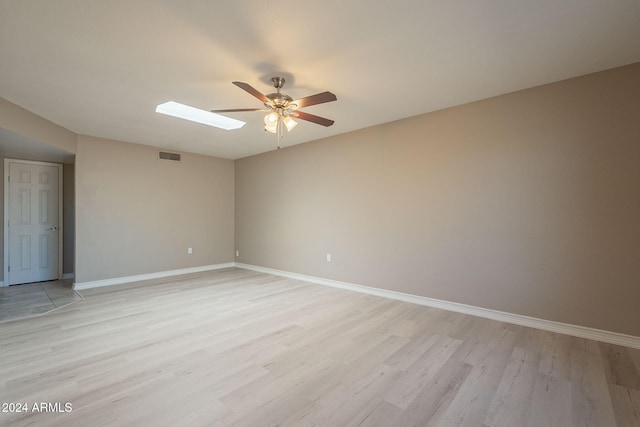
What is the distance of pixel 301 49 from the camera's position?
2.29 metres

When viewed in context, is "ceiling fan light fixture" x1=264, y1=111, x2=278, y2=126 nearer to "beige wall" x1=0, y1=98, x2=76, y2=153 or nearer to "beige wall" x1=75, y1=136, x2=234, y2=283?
"beige wall" x1=0, y1=98, x2=76, y2=153

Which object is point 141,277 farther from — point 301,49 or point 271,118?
point 301,49

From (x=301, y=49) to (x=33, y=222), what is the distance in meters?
6.01

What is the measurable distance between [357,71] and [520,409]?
2.90 m

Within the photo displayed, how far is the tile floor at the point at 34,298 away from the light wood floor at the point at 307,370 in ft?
1.07

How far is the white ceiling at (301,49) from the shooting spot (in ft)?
6.13

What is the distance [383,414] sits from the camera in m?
1.71

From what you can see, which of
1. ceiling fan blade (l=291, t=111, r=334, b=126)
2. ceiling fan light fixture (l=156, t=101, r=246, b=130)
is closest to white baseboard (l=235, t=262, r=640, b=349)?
ceiling fan blade (l=291, t=111, r=334, b=126)

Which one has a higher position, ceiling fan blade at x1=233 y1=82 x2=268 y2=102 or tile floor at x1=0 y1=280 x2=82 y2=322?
ceiling fan blade at x1=233 y1=82 x2=268 y2=102

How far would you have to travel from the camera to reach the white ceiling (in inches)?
73.6

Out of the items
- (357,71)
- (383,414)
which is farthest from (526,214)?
(383,414)

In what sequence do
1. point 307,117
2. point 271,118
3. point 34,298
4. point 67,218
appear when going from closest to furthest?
point 271,118 → point 307,117 → point 34,298 → point 67,218

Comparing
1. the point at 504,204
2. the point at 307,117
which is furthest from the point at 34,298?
the point at 504,204

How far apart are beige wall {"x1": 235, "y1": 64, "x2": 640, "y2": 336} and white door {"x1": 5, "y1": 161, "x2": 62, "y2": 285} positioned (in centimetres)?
506
